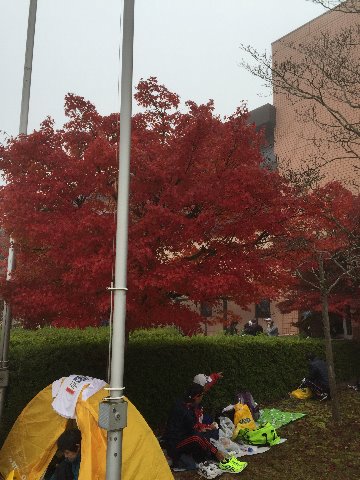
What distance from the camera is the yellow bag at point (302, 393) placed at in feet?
39.7

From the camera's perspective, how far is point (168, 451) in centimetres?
712

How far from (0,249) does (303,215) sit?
11.4m

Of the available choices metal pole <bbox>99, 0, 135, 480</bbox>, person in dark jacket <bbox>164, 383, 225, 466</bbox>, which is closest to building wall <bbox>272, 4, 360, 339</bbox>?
person in dark jacket <bbox>164, 383, 225, 466</bbox>

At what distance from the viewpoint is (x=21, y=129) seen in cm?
777

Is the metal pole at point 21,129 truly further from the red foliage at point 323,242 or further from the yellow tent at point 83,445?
the red foliage at point 323,242

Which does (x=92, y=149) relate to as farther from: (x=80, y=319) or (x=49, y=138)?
(x=80, y=319)

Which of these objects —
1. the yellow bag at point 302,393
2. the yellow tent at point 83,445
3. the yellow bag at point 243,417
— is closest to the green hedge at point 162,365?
the yellow bag at point 302,393

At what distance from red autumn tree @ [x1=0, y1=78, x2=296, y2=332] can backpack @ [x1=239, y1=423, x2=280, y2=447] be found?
8.61 feet

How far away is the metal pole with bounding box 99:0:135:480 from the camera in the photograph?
13.4 feet

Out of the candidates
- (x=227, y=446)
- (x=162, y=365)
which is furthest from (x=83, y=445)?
(x=162, y=365)

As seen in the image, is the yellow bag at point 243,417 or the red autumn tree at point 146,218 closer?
the red autumn tree at point 146,218

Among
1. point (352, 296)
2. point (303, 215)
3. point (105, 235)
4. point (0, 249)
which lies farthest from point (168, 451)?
point (0, 249)

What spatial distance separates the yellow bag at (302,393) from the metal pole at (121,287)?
30.4 feet

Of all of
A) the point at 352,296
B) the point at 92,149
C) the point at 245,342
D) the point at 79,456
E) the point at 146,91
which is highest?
the point at 146,91
